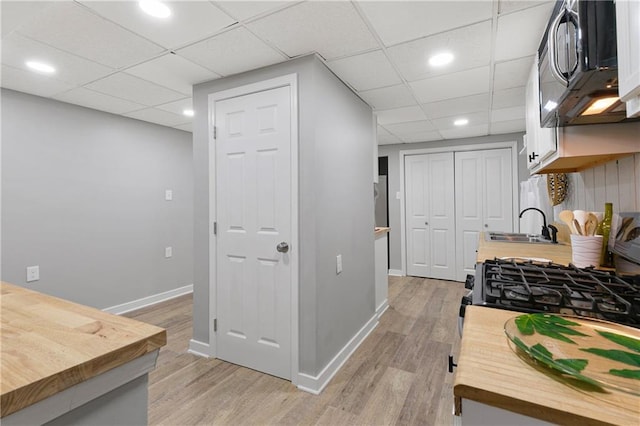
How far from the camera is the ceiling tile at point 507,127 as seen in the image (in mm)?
3873

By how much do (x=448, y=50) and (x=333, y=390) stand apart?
241cm

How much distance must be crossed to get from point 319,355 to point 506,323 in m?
1.60

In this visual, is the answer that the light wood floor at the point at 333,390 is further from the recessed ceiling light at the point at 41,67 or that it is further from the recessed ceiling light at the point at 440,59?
the recessed ceiling light at the point at 41,67

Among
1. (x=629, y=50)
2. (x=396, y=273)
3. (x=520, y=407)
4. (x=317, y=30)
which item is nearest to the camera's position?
(x=520, y=407)

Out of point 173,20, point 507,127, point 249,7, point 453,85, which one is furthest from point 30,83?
point 507,127

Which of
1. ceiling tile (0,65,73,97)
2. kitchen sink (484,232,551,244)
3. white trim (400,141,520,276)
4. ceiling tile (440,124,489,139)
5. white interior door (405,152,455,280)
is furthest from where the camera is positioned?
white interior door (405,152,455,280)

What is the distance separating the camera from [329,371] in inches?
85.4

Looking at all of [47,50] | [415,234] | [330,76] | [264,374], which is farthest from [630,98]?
[415,234]

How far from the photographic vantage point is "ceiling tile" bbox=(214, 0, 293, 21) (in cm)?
154

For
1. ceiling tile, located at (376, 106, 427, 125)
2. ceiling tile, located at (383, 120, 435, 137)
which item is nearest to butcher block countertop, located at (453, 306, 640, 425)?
ceiling tile, located at (376, 106, 427, 125)

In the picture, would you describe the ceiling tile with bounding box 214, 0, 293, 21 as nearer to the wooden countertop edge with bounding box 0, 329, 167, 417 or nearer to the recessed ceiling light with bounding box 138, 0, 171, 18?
the recessed ceiling light with bounding box 138, 0, 171, 18

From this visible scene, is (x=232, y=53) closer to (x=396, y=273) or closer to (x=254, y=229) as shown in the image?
(x=254, y=229)

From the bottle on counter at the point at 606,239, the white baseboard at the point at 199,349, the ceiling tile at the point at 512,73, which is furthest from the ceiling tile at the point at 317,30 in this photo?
the white baseboard at the point at 199,349

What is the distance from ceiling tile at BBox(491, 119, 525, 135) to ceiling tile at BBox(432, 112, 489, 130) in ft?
0.89
